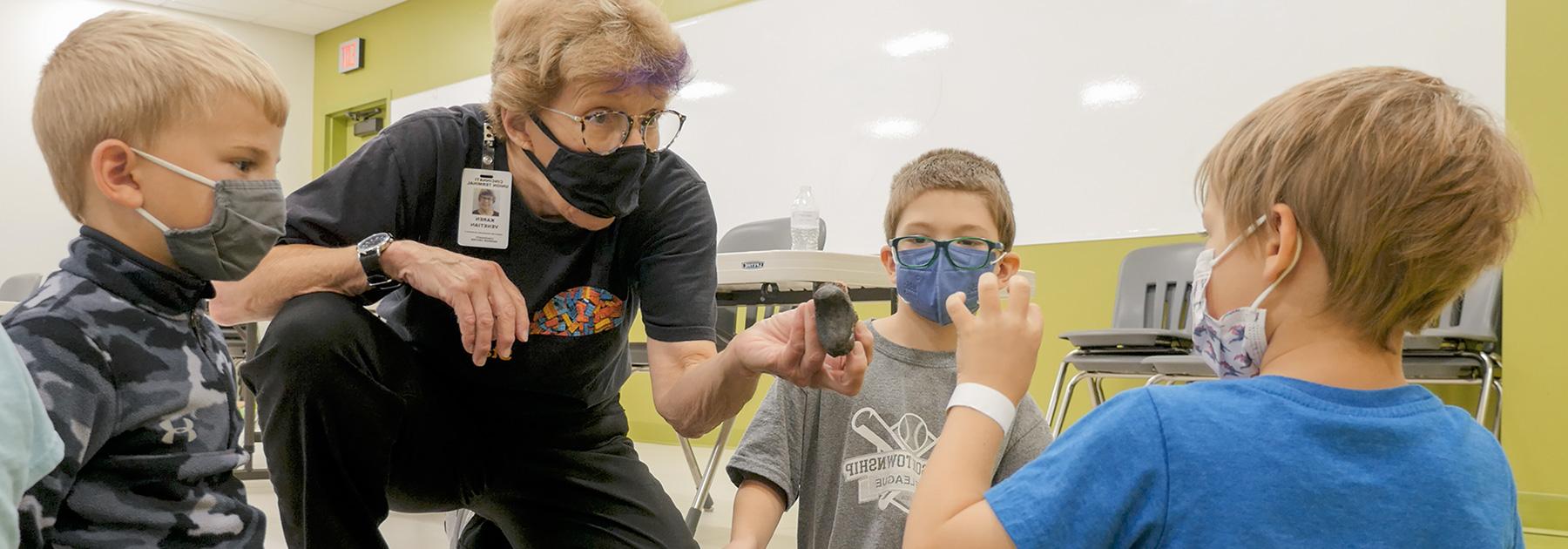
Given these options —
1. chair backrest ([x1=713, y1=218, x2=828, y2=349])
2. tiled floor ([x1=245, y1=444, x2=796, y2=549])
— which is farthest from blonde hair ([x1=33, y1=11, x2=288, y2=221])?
chair backrest ([x1=713, y1=218, x2=828, y2=349])

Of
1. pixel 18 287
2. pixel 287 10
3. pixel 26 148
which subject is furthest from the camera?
pixel 287 10

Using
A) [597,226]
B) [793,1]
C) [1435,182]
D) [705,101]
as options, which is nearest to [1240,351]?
[1435,182]

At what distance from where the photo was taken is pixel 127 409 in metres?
1.12

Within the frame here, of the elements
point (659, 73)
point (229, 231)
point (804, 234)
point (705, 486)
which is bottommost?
point (705, 486)

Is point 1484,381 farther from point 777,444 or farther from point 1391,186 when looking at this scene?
point 1391,186

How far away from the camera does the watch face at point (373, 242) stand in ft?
5.27

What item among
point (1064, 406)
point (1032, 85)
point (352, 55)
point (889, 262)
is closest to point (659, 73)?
point (889, 262)

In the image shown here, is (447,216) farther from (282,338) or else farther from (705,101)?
(705,101)

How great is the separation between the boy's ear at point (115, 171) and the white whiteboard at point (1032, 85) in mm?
3866

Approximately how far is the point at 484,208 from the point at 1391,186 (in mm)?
1296

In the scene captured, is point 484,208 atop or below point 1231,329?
atop

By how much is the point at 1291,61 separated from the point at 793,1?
2.65 metres

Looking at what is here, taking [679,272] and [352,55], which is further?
[352,55]

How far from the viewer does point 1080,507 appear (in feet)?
2.93
